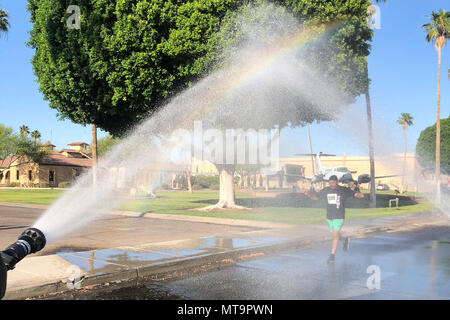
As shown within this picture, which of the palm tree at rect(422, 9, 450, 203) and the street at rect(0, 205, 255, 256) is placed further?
the palm tree at rect(422, 9, 450, 203)

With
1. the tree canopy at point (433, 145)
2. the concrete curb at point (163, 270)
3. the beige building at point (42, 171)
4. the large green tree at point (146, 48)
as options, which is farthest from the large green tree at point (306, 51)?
the beige building at point (42, 171)

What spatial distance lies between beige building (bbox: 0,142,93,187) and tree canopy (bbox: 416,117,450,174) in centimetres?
5485

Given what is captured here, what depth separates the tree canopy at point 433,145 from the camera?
6594 cm

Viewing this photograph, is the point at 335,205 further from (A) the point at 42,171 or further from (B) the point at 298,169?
(B) the point at 298,169

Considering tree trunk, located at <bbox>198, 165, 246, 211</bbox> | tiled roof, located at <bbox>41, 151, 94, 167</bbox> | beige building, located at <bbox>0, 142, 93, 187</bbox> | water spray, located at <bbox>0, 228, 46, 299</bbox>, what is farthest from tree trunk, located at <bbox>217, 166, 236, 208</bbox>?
tiled roof, located at <bbox>41, 151, 94, 167</bbox>

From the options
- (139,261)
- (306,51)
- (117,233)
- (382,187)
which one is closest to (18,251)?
(139,261)

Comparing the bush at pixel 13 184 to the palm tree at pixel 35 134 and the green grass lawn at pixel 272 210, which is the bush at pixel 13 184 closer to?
the palm tree at pixel 35 134

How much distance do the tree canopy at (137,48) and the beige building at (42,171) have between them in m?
54.1

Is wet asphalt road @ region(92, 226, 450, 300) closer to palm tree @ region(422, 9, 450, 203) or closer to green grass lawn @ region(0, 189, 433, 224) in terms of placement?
Answer: green grass lawn @ region(0, 189, 433, 224)

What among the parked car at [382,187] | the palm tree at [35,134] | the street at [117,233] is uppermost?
the palm tree at [35,134]

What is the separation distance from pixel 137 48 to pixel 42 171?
6042 cm

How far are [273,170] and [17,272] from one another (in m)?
70.6

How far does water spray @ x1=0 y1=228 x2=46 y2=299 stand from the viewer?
3.75 m
